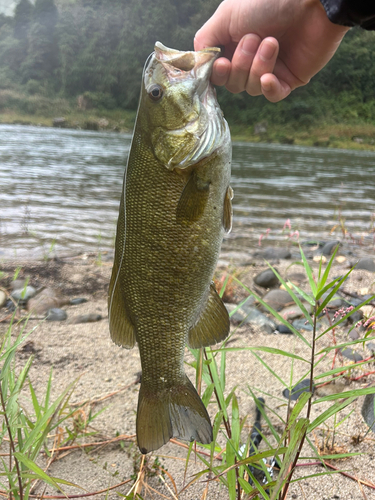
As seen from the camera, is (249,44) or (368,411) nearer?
(249,44)

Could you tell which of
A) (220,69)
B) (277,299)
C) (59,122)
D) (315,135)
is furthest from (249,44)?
(59,122)

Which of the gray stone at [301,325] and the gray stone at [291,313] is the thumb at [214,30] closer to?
the gray stone at [301,325]

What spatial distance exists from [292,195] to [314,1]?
470 inches

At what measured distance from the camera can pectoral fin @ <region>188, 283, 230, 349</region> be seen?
1687mm

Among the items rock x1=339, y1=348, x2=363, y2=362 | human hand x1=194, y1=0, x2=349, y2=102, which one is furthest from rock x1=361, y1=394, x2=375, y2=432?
human hand x1=194, y1=0, x2=349, y2=102

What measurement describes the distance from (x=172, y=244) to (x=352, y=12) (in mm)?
1423

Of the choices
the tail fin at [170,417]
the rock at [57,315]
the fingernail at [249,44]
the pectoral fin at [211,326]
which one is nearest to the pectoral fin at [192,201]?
the pectoral fin at [211,326]

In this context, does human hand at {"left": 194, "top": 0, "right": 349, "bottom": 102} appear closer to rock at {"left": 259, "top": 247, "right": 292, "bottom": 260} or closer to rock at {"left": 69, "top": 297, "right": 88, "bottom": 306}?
rock at {"left": 69, "top": 297, "right": 88, "bottom": 306}

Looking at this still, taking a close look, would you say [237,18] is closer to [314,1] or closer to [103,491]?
[314,1]

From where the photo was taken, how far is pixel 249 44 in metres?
2.13

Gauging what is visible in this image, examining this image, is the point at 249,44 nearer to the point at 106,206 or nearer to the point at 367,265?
the point at 367,265

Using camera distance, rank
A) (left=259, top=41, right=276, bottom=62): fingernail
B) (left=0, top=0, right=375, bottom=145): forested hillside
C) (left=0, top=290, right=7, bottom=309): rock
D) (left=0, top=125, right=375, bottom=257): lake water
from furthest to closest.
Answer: (left=0, top=0, right=375, bottom=145): forested hillside < (left=0, top=125, right=375, bottom=257): lake water < (left=0, top=290, right=7, bottom=309): rock < (left=259, top=41, right=276, bottom=62): fingernail

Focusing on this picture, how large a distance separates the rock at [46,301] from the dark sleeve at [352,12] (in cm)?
396

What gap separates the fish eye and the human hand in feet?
1.61
